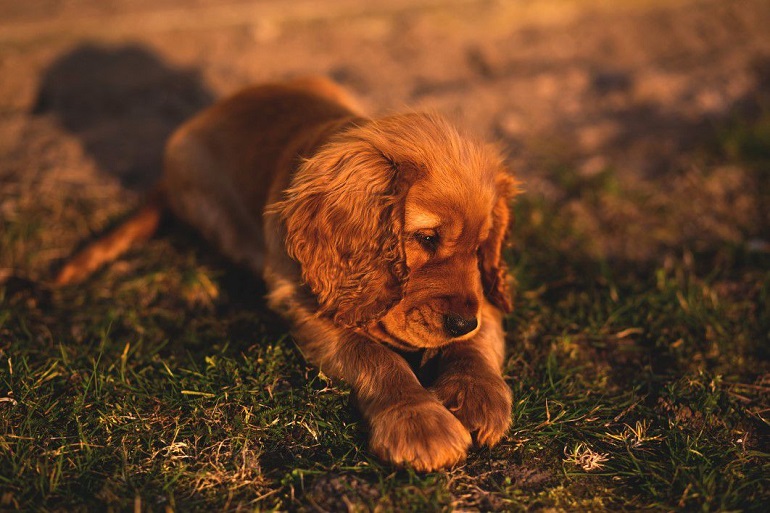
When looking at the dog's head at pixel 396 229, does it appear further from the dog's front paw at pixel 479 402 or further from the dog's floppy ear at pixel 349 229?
the dog's front paw at pixel 479 402

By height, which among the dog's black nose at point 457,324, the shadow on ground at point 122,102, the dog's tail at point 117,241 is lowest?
the dog's tail at point 117,241


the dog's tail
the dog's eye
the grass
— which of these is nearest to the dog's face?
the dog's eye

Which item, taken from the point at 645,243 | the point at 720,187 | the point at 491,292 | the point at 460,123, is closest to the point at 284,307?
the point at 491,292

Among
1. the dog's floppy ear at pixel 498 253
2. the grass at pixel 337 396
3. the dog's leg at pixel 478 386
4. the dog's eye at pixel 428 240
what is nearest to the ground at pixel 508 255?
the grass at pixel 337 396

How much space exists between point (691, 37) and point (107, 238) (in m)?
5.94

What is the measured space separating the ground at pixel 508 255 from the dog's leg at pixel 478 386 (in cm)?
11

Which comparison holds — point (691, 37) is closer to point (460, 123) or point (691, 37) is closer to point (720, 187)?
→ point (720, 187)

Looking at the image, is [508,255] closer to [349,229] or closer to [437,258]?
[437,258]

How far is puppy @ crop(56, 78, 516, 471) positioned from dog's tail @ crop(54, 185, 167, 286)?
119 cm

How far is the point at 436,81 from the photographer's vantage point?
595cm

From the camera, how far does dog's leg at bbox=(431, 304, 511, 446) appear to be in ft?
7.64

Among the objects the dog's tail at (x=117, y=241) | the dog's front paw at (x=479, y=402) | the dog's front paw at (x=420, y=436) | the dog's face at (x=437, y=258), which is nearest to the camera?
the dog's front paw at (x=420, y=436)

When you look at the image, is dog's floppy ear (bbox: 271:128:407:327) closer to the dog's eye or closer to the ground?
the dog's eye

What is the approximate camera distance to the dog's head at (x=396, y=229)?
8.17 ft
